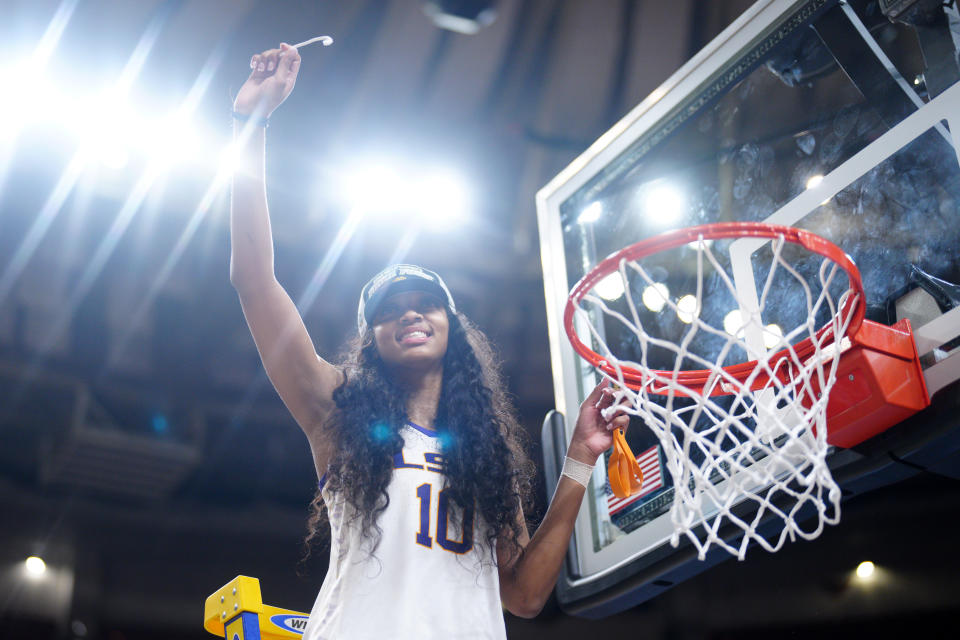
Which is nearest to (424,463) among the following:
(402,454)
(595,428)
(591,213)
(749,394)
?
(402,454)

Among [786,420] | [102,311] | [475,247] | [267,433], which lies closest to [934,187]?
[786,420]

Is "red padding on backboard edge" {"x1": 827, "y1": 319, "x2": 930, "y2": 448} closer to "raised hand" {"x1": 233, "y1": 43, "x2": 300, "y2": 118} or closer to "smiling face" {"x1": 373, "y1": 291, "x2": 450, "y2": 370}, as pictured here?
"smiling face" {"x1": 373, "y1": 291, "x2": 450, "y2": 370}

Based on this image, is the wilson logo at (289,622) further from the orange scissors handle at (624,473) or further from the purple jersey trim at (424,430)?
the orange scissors handle at (624,473)

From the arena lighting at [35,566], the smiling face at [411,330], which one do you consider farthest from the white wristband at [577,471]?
the arena lighting at [35,566]

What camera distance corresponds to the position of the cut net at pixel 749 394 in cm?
156

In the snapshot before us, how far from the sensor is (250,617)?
1.75m

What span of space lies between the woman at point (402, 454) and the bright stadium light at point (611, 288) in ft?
2.08

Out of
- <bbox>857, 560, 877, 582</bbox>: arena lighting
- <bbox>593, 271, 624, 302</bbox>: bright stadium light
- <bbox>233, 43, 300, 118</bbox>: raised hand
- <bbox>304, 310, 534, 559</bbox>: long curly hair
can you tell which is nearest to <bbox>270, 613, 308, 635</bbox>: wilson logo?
<bbox>304, 310, 534, 559</bbox>: long curly hair

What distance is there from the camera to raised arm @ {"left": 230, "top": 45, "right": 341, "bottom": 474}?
5.13 ft

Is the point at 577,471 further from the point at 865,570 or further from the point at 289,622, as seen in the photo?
the point at 865,570

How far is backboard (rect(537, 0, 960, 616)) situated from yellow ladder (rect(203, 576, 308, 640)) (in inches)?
31.9

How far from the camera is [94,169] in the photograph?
3.90 m

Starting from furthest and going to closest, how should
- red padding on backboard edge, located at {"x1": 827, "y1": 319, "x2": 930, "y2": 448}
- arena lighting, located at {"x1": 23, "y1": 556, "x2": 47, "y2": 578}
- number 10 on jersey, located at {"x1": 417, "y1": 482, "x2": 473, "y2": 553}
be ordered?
arena lighting, located at {"x1": 23, "y1": 556, "x2": 47, "y2": 578} → red padding on backboard edge, located at {"x1": 827, "y1": 319, "x2": 930, "y2": 448} → number 10 on jersey, located at {"x1": 417, "y1": 482, "x2": 473, "y2": 553}

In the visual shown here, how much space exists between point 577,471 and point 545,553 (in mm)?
176
